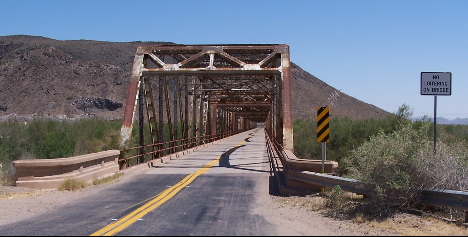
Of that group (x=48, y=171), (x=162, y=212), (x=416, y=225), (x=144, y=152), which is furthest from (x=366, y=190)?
(x=144, y=152)

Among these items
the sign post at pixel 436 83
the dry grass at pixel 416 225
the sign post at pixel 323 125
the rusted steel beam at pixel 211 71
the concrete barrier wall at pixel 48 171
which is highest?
the rusted steel beam at pixel 211 71

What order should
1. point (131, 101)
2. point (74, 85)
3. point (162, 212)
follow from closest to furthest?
point (162, 212) → point (131, 101) → point (74, 85)

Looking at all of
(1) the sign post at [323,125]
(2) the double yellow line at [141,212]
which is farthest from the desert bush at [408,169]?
(2) the double yellow line at [141,212]

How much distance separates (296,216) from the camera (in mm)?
9789

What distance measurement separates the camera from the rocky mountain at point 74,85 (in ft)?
257

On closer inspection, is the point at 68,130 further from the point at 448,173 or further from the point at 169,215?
the point at 448,173

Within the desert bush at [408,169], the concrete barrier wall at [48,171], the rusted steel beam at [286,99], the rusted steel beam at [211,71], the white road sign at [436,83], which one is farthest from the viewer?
the rusted steel beam at [211,71]

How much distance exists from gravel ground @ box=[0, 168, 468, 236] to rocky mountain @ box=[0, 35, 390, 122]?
5942cm

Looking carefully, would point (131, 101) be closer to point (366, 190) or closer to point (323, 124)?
point (323, 124)

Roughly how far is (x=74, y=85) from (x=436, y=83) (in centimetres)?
8401

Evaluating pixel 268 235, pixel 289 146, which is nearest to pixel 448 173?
pixel 268 235

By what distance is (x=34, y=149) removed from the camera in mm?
26969

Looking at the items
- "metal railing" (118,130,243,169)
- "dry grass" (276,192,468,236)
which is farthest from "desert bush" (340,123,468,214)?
"metal railing" (118,130,243,169)

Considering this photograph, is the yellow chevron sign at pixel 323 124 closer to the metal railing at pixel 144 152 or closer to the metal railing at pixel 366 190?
the metal railing at pixel 366 190
